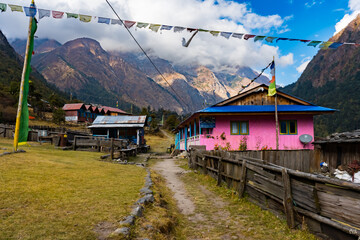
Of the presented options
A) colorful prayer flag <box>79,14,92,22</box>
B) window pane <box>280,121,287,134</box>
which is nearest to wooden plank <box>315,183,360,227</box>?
colorful prayer flag <box>79,14,92,22</box>

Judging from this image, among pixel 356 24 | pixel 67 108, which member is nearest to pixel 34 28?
pixel 67 108

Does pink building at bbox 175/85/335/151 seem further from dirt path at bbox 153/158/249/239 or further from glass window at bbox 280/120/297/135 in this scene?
dirt path at bbox 153/158/249/239

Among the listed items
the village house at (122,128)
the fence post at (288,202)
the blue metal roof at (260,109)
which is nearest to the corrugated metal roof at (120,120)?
the village house at (122,128)

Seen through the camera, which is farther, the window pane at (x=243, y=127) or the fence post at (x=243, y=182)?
the window pane at (x=243, y=127)

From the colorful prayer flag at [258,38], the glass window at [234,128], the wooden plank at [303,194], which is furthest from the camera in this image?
the glass window at [234,128]

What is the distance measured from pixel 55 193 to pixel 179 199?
3864 mm

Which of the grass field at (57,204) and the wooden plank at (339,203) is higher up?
the wooden plank at (339,203)

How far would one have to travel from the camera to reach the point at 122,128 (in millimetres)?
35188

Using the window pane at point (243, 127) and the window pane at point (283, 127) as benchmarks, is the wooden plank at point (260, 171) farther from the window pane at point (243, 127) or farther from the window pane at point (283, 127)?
the window pane at point (283, 127)

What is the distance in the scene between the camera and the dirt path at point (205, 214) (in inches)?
194

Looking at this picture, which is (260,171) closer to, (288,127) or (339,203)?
(339,203)

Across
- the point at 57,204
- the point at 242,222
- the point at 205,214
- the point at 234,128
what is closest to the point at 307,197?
the point at 242,222

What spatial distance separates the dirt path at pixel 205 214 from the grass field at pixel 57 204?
1.54 meters

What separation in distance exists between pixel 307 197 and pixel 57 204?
5296 mm
